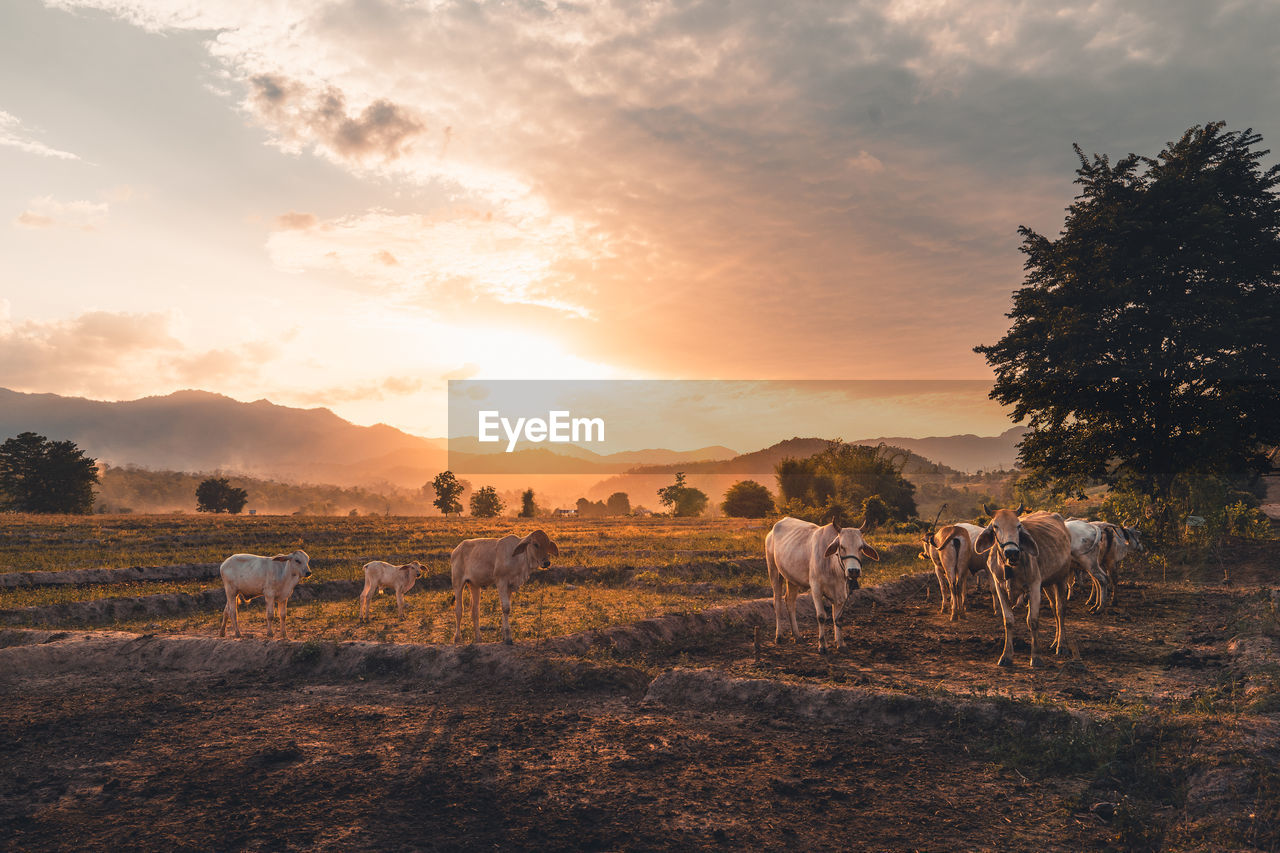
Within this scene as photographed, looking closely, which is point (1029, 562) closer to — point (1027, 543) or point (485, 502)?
point (1027, 543)

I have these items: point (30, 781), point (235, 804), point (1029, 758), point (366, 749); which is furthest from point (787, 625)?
point (30, 781)

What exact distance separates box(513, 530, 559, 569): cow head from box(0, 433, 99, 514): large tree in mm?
86354

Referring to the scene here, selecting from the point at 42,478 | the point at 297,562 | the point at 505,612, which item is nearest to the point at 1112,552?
the point at 505,612

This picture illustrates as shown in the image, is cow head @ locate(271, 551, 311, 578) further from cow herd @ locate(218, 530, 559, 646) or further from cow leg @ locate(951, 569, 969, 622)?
cow leg @ locate(951, 569, 969, 622)

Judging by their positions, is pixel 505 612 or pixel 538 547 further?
pixel 538 547

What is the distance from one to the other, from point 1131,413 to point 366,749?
2943cm

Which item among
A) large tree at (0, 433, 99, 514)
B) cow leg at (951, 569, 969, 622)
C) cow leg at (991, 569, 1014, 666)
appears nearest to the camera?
cow leg at (991, 569, 1014, 666)

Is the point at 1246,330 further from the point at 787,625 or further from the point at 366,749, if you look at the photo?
the point at 366,749

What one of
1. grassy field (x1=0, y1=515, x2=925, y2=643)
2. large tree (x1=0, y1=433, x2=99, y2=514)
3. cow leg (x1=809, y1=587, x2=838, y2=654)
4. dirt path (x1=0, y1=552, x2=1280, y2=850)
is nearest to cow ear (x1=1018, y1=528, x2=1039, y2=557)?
dirt path (x1=0, y1=552, x2=1280, y2=850)

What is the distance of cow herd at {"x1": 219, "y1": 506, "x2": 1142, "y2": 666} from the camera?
1159 cm

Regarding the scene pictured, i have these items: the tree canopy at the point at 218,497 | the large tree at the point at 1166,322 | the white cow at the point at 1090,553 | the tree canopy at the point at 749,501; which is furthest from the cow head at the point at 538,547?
the tree canopy at the point at 218,497

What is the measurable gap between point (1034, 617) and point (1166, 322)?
20.0 meters

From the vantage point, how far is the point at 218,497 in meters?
97.5

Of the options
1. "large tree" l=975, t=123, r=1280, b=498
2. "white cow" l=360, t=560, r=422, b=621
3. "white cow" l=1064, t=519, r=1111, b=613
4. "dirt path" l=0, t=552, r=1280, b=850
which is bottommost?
"dirt path" l=0, t=552, r=1280, b=850
